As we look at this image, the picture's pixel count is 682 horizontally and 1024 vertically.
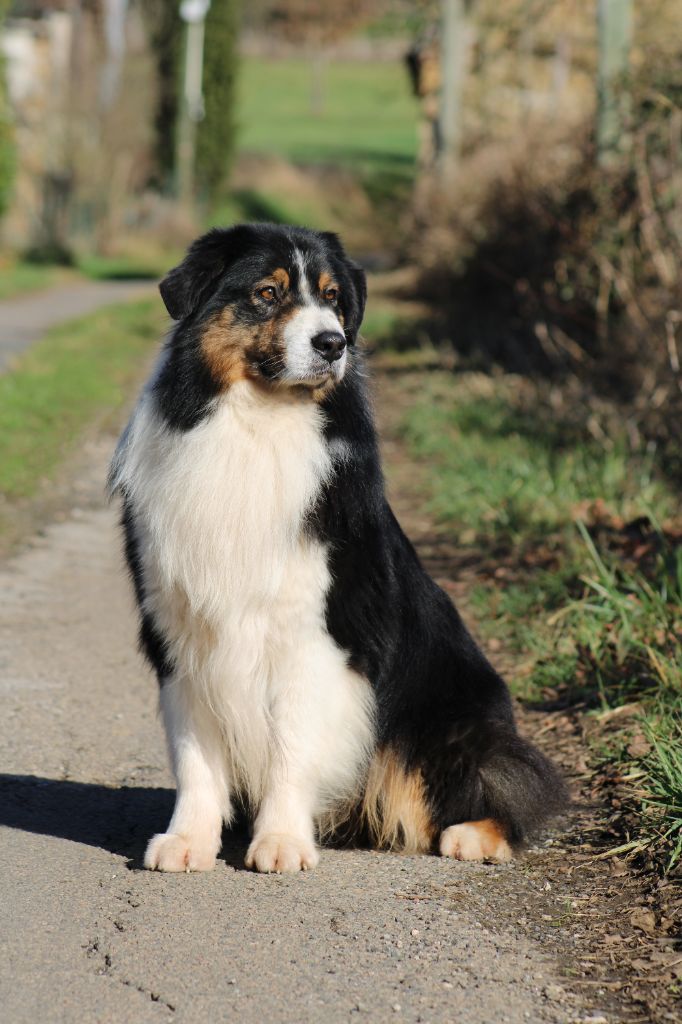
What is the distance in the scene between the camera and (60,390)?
1269cm

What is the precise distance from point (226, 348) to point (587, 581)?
2.48m

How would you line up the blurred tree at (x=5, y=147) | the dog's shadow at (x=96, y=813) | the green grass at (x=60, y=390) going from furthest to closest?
the blurred tree at (x=5, y=147)
the green grass at (x=60, y=390)
the dog's shadow at (x=96, y=813)

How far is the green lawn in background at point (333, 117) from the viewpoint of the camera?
52594 millimetres

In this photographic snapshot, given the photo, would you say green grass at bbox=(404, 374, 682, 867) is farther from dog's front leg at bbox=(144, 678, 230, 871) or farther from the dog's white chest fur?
dog's front leg at bbox=(144, 678, 230, 871)

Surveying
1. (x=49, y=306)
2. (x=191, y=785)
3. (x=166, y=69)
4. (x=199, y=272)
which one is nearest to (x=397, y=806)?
(x=191, y=785)

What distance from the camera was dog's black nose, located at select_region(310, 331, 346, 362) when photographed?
Answer: 12.6 feet

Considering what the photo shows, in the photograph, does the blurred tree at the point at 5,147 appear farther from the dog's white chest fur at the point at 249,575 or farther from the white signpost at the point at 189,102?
the dog's white chest fur at the point at 249,575

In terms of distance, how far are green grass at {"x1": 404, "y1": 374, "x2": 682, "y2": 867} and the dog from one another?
0.78 meters

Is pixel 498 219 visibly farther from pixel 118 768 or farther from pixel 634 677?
pixel 118 768

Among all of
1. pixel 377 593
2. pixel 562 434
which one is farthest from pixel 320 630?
pixel 562 434

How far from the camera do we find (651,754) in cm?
459

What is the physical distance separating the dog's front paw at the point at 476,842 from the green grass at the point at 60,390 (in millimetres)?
3920

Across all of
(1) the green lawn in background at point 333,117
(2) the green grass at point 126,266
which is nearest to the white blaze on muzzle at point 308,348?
(2) the green grass at point 126,266

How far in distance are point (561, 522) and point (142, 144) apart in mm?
25840
